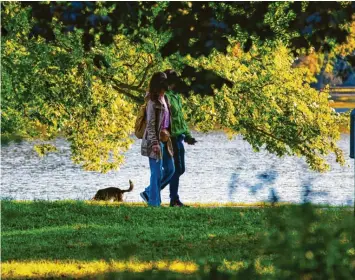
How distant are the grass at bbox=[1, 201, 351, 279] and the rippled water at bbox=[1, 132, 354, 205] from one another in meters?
5.29

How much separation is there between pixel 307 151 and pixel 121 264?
38.7 feet

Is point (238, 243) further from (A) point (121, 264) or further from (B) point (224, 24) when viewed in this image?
(B) point (224, 24)

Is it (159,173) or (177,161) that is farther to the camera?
(177,161)

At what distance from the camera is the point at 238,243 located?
9070 mm

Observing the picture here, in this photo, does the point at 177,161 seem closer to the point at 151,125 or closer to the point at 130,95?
the point at 151,125

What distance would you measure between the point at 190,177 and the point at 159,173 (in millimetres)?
15164

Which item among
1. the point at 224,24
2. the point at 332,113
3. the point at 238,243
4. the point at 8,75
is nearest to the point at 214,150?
the point at 332,113

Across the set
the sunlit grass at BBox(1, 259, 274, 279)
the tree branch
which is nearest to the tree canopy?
the tree branch

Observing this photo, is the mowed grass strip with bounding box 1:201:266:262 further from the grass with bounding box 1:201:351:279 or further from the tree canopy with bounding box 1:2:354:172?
the tree canopy with bounding box 1:2:354:172

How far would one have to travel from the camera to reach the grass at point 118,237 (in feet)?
25.2

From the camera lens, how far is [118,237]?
962 centimetres

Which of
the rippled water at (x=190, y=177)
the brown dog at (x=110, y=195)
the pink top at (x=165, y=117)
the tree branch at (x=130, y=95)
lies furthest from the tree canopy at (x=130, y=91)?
the pink top at (x=165, y=117)

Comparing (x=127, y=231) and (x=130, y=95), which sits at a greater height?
(x=130, y=95)

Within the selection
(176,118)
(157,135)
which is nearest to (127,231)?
(157,135)
